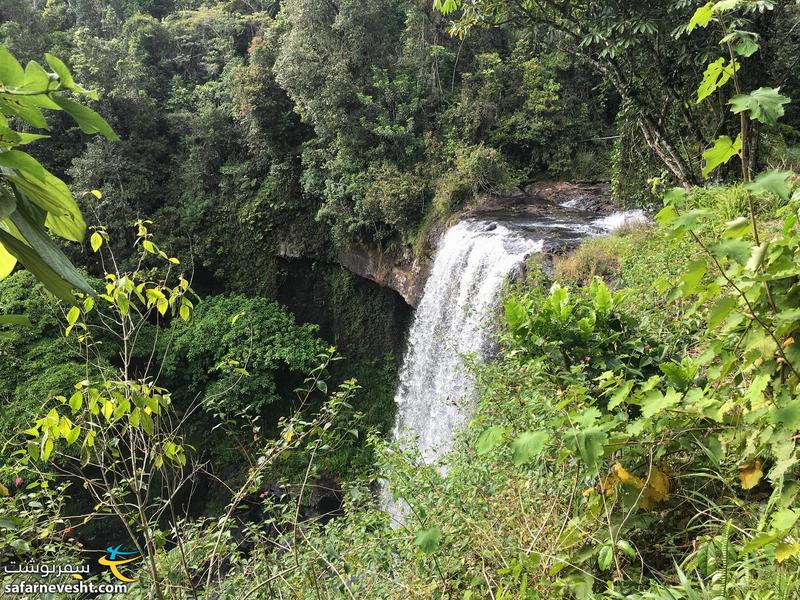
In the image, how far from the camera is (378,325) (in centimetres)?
1147

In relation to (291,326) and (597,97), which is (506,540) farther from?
(597,97)

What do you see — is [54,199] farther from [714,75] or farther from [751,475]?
[751,475]

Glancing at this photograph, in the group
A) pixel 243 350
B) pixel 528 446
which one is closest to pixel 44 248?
pixel 528 446

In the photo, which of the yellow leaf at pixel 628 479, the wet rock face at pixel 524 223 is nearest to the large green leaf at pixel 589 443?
the yellow leaf at pixel 628 479

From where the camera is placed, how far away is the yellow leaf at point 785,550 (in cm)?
114

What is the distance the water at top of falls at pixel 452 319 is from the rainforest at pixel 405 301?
6 cm

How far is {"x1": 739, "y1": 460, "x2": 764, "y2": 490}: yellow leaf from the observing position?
148cm

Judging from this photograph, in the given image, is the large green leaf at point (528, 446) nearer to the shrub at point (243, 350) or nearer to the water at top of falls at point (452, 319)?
the water at top of falls at point (452, 319)

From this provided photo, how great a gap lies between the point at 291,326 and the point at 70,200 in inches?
415

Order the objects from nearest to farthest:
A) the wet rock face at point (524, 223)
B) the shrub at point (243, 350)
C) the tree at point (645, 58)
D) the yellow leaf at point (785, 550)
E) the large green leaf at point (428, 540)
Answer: the yellow leaf at point (785, 550) < the large green leaf at point (428, 540) < the tree at point (645, 58) < the wet rock face at point (524, 223) < the shrub at point (243, 350)

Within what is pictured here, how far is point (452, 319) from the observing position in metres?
7.32

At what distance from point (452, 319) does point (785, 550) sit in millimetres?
6174

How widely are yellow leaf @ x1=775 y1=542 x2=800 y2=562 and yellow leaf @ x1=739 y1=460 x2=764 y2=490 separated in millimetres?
353

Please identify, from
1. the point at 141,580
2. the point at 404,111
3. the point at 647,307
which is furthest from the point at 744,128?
the point at 404,111
